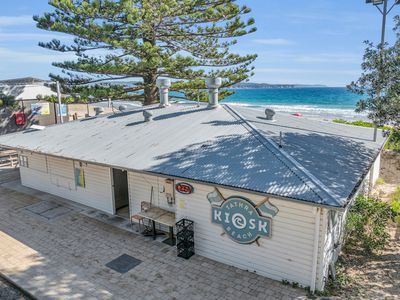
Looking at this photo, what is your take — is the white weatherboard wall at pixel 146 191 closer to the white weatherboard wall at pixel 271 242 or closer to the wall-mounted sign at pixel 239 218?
the white weatherboard wall at pixel 271 242

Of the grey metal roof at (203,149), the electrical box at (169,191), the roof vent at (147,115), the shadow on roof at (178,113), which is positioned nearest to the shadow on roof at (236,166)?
the grey metal roof at (203,149)

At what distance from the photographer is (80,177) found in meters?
12.0

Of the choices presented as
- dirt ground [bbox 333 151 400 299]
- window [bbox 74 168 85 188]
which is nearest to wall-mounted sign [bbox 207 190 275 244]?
dirt ground [bbox 333 151 400 299]

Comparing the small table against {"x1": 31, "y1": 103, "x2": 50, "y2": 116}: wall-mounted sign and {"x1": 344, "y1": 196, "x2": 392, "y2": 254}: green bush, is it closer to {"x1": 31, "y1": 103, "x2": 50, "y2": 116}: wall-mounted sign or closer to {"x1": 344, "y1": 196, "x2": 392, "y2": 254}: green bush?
{"x1": 344, "y1": 196, "x2": 392, "y2": 254}: green bush

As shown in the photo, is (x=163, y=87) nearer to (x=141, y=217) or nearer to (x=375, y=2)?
(x=141, y=217)

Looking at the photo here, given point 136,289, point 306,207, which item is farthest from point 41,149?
point 306,207

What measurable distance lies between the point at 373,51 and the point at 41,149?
11.5 meters

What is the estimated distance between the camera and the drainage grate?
26.0 feet

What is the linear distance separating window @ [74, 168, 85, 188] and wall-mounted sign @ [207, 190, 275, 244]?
615 cm

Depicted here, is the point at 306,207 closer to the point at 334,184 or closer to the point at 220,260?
the point at 334,184

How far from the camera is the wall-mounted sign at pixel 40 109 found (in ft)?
79.9

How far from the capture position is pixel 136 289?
7.09 meters

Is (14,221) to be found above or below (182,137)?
below

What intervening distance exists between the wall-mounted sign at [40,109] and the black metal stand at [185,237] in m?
20.8
